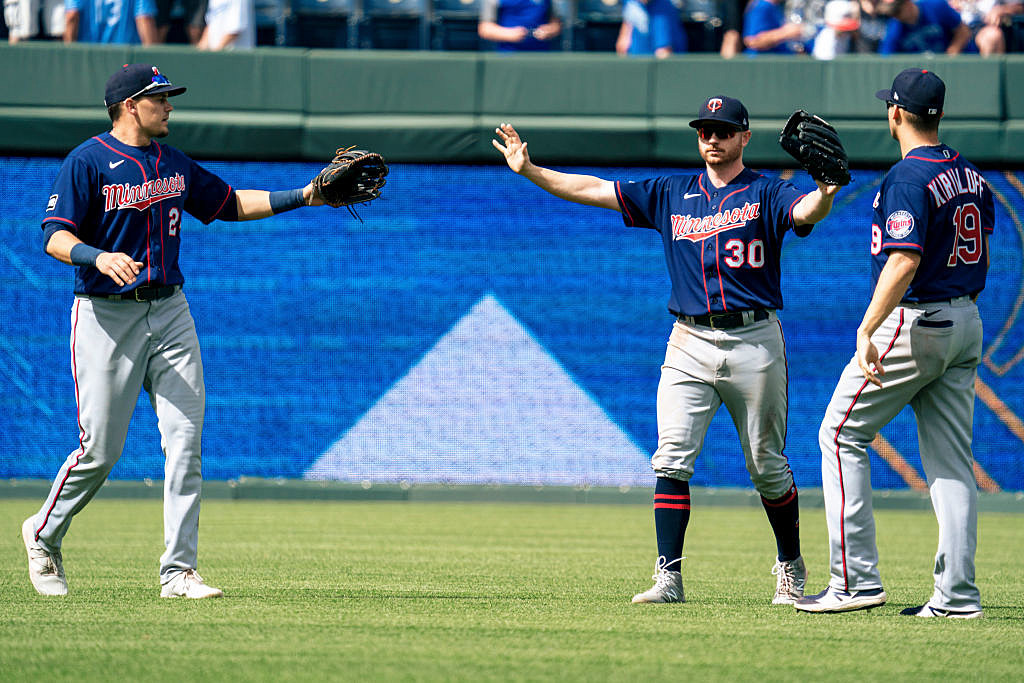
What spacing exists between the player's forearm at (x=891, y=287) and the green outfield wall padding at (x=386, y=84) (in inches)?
282

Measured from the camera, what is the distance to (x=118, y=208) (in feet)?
18.4

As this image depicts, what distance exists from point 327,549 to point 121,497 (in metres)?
4.38

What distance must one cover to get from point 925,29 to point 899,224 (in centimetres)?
804

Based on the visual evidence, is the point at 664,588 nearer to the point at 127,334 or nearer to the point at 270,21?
the point at 127,334

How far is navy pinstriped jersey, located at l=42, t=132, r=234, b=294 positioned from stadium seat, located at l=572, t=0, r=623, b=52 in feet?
26.1

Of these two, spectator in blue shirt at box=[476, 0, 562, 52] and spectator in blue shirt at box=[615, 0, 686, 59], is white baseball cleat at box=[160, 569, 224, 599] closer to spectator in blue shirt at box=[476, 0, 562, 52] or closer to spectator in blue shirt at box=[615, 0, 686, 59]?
spectator in blue shirt at box=[476, 0, 562, 52]

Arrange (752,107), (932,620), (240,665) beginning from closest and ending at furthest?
1. (240,665)
2. (932,620)
3. (752,107)

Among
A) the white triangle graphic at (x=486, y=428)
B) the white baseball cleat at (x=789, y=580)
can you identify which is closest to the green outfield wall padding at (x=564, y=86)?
the white triangle graphic at (x=486, y=428)

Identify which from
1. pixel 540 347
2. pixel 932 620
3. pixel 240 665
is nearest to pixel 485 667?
pixel 240 665

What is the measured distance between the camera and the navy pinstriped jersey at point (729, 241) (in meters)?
5.64

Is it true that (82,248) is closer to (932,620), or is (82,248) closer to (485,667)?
(485,667)

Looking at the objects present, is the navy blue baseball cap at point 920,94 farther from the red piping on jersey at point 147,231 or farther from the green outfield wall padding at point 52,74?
the green outfield wall padding at point 52,74

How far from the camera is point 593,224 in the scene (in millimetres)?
12062

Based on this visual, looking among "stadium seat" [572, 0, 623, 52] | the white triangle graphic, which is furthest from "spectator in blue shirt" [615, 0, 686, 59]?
the white triangle graphic
